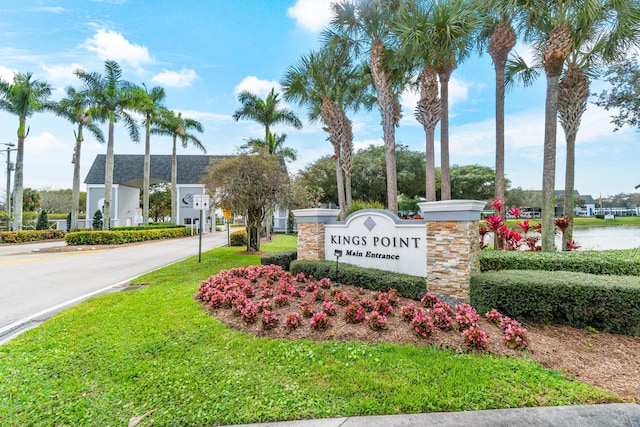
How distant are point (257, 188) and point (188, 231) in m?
17.0

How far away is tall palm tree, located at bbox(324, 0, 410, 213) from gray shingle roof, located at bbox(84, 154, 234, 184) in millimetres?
23321

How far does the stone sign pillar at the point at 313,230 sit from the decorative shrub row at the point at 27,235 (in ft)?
73.5

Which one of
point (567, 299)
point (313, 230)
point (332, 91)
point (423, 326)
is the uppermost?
point (332, 91)

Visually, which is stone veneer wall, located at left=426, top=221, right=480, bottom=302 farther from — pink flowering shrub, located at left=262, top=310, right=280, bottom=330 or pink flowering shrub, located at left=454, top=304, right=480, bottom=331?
pink flowering shrub, located at left=262, top=310, right=280, bottom=330

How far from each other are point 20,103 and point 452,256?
28.2m

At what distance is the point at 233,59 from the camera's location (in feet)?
44.0

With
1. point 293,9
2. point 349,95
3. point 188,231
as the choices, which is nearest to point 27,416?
point 293,9

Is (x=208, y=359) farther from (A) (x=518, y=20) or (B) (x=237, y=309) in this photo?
(A) (x=518, y=20)

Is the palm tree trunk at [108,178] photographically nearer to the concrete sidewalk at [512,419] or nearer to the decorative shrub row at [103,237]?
the decorative shrub row at [103,237]

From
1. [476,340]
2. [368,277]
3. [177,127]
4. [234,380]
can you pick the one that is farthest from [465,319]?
[177,127]

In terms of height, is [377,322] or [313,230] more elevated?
[313,230]

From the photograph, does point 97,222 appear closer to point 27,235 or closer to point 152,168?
point 27,235

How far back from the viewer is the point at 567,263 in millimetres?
5578

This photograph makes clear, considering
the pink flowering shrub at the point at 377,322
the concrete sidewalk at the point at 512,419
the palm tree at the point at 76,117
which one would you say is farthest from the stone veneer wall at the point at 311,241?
the palm tree at the point at 76,117
